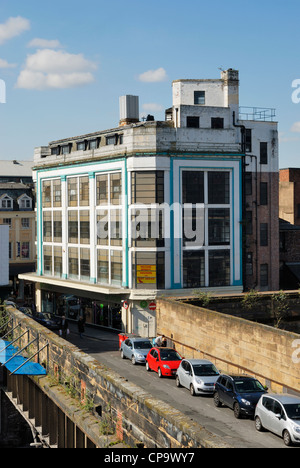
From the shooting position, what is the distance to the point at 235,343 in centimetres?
3731

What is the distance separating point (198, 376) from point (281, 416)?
9.58 metres

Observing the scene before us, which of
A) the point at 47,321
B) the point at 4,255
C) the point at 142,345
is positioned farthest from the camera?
the point at 4,255

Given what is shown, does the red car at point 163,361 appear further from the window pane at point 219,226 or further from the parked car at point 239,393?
Result: the window pane at point 219,226

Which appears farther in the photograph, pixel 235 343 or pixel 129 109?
pixel 129 109

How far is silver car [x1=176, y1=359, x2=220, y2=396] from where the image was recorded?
3341 cm

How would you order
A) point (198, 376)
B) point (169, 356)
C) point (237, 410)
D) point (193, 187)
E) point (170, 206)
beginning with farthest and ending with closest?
point (193, 187) → point (170, 206) → point (169, 356) → point (198, 376) → point (237, 410)

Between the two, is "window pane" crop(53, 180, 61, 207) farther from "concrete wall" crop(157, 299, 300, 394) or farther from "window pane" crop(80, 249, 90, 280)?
"concrete wall" crop(157, 299, 300, 394)

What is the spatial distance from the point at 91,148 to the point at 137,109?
6317 millimetres

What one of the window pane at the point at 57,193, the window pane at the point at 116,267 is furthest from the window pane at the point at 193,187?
the window pane at the point at 57,193

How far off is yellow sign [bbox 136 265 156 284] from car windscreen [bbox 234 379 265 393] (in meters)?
23.9

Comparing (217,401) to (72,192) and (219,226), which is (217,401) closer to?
(219,226)

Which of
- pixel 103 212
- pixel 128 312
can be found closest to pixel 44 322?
pixel 128 312

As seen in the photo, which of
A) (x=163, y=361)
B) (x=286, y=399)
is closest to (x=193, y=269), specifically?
(x=163, y=361)
